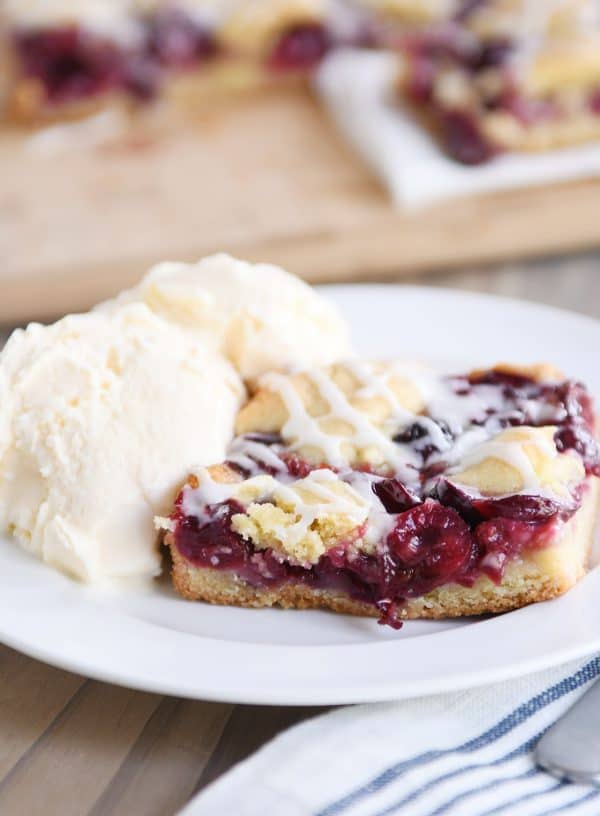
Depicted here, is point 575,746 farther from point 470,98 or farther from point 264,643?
point 470,98

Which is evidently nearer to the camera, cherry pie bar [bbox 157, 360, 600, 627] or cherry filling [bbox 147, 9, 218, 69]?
cherry pie bar [bbox 157, 360, 600, 627]

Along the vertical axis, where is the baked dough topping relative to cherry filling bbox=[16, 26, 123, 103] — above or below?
above

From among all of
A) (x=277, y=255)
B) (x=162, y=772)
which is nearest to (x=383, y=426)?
(x=162, y=772)

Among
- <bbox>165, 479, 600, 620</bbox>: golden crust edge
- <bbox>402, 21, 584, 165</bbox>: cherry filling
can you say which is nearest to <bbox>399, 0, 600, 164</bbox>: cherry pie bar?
<bbox>402, 21, 584, 165</bbox>: cherry filling

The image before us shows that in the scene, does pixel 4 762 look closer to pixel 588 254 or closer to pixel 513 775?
pixel 513 775

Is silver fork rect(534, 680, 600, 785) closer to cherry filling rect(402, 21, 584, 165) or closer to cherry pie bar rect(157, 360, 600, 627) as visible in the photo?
cherry pie bar rect(157, 360, 600, 627)

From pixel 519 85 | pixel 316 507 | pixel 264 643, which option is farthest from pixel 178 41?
pixel 264 643

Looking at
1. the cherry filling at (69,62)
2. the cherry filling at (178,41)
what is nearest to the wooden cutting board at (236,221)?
the cherry filling at (69,62)
